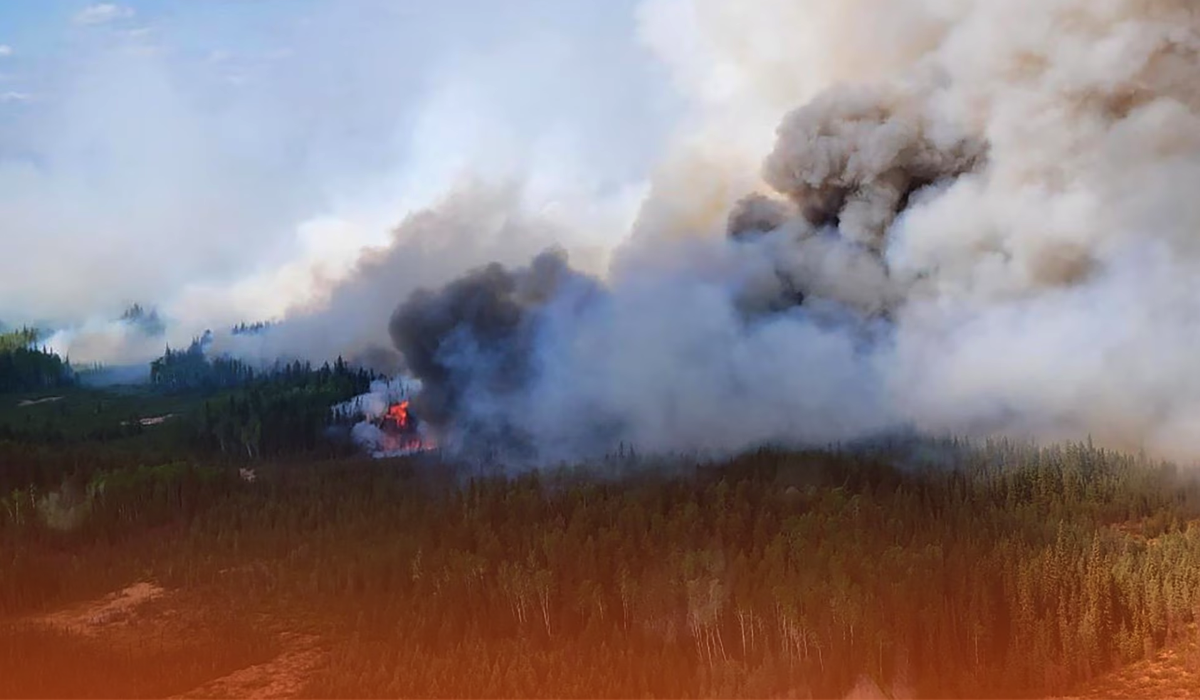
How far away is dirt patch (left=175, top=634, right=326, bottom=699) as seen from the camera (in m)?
88.0

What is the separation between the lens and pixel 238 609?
113 meters

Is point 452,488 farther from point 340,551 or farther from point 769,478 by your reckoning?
point 769,478

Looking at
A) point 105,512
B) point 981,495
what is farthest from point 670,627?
point 105,512

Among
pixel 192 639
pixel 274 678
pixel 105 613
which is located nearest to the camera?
pixel 274 678

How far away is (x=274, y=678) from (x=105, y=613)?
1389 inches

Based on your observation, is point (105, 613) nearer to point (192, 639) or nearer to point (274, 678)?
point (192, 639)

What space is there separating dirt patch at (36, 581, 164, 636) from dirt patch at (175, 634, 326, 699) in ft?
74.9

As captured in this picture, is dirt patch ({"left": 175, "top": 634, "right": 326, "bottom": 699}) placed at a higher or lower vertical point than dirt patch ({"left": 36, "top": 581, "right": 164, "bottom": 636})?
lower

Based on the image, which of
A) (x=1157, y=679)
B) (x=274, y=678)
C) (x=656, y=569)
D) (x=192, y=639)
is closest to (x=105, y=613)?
(x=192, y=639)

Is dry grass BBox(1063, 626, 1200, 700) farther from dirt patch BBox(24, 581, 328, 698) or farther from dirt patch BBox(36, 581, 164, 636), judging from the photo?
dirt patch BBox(36, 581, 164, 636)

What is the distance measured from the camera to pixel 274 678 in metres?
91.4

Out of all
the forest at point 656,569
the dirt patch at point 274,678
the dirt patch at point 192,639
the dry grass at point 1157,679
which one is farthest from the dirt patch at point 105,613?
the dry grass at point 1157,679

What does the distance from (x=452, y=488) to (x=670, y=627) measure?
73.8 metres

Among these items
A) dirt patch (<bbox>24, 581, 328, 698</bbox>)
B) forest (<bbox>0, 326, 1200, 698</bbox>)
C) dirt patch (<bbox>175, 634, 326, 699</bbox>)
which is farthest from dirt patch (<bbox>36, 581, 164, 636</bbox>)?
dirt patch (<bbox>175, 634, 326, 699</bbox>)
